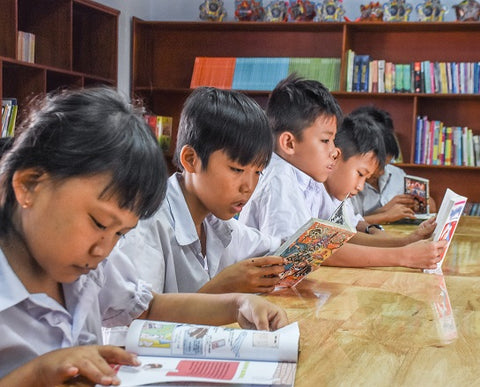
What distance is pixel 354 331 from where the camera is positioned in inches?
49.4

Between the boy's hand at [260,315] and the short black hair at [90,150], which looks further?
the boy's hand at [260,315]

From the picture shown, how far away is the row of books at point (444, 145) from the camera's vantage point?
495cm

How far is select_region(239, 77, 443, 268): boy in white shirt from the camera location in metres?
2.04

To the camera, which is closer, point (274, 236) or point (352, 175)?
point (274, 236)

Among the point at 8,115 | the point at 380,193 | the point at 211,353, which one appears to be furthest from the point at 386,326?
the point at 8,115

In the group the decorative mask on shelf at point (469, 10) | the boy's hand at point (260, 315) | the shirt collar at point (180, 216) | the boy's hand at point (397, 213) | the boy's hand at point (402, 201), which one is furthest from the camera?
the decorative mask on shelf at point (469, 10)

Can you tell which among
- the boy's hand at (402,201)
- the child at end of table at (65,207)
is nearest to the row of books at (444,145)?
the boy's hand at (402,201)

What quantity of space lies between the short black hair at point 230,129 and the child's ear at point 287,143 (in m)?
0.69

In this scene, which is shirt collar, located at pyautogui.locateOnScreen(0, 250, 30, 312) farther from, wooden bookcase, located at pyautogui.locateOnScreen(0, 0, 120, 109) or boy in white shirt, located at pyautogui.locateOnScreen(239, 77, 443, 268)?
wooden bookcase, located at pyautogui.locateOnScreen(0, 0, 120, 109)

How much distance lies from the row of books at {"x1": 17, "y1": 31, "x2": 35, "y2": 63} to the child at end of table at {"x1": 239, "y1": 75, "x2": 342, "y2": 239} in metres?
2.20

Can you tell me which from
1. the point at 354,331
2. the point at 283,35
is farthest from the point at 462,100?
the point at 354,331

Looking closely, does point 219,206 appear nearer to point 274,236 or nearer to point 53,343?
point 274,236

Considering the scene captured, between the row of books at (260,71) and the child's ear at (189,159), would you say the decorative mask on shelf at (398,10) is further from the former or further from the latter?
the child's ear at (189,159)

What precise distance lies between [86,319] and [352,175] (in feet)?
6.07
